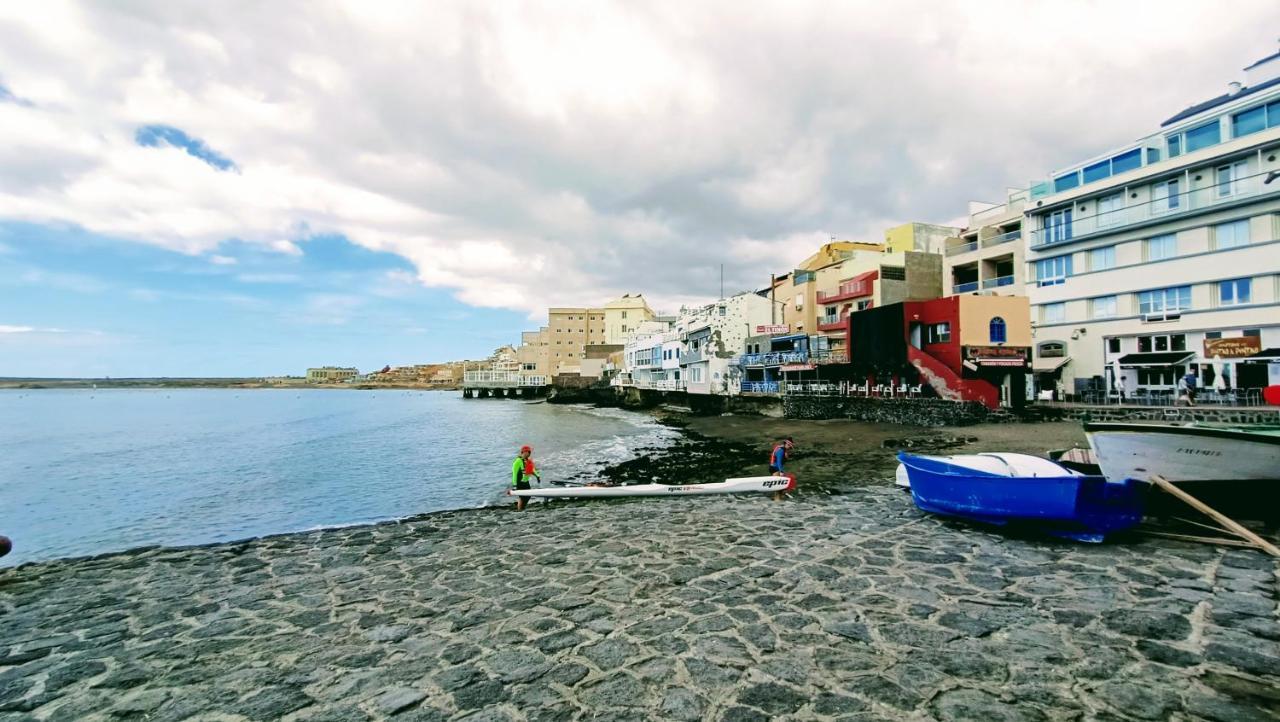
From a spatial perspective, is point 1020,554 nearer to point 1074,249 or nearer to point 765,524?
point 765,524

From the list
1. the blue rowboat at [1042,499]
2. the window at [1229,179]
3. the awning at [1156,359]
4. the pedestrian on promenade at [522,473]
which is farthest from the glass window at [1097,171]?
the pedestrian on promenade at [522,473]

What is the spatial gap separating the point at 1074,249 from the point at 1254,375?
1122cm

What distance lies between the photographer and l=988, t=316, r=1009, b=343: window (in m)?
33.6

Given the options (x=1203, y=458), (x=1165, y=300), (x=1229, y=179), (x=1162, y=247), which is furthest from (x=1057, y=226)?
(x=1203, y=458)

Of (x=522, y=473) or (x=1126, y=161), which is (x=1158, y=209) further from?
(x=522, y=473)

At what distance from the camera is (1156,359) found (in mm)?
29953

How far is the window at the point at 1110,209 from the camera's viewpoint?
32750 millimetres

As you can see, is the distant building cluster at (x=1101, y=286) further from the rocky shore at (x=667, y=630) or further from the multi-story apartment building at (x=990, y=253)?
the rocky shore at (x=667, y=630)

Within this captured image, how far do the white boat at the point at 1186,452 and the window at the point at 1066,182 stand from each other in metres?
34.4

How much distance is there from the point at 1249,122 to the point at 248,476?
51.3 meters

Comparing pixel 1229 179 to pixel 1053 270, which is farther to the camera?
pixel 1053 270

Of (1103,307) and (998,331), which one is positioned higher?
(1103,307)

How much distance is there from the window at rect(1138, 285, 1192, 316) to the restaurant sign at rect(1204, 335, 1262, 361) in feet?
9.58

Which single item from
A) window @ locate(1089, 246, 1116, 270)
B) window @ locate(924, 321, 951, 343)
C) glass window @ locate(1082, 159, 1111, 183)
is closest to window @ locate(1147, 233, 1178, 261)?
window @ locate(1089, 246, 1116, 270)
